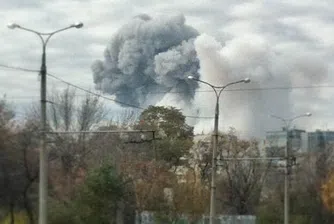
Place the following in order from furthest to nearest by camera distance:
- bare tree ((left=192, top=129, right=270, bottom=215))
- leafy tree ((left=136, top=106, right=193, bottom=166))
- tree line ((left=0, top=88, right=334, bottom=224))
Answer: leafy tree ((left=136, top=106, right=193, bottom=166)), bare tree ((left=192, top=129, right=270, bottom=215)), tree line ((left=0, top=88, right=334, bottom=224))

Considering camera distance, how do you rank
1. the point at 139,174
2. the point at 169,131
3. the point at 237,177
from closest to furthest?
1. the point at 139,174
2. the point at 237,177
3. the point at 169,131

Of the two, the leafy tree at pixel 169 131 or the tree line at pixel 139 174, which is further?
the leafy tree at pixel 169 131

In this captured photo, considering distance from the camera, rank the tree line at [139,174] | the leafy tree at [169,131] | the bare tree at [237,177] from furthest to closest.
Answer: the leafy tree at [169,131]
the bare tree at [237,177]
the tree line at [139,174]

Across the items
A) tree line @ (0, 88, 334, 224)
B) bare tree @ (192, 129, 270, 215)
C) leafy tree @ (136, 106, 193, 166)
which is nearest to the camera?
tree line @ (0, 88, 334, 224)

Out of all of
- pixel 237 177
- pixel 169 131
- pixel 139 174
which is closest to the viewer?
pixel 139 174

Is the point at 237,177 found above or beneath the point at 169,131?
beneath

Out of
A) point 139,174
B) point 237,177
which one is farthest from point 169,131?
point 139,174

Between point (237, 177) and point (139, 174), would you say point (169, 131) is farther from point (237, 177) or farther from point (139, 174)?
point (139, 174)

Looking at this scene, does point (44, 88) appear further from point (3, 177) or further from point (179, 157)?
point (179, 157)

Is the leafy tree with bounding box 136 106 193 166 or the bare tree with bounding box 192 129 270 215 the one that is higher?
the leafy tree with bounding box 136 106 193 166

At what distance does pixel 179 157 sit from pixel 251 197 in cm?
695

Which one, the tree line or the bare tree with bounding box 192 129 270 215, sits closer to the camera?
the tree line

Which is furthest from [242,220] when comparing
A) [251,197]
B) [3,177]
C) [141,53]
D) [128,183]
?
[141,53]

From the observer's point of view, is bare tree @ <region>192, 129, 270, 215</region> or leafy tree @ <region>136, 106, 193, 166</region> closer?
bare tree @ <region>192, 129, 270, 215</region>
